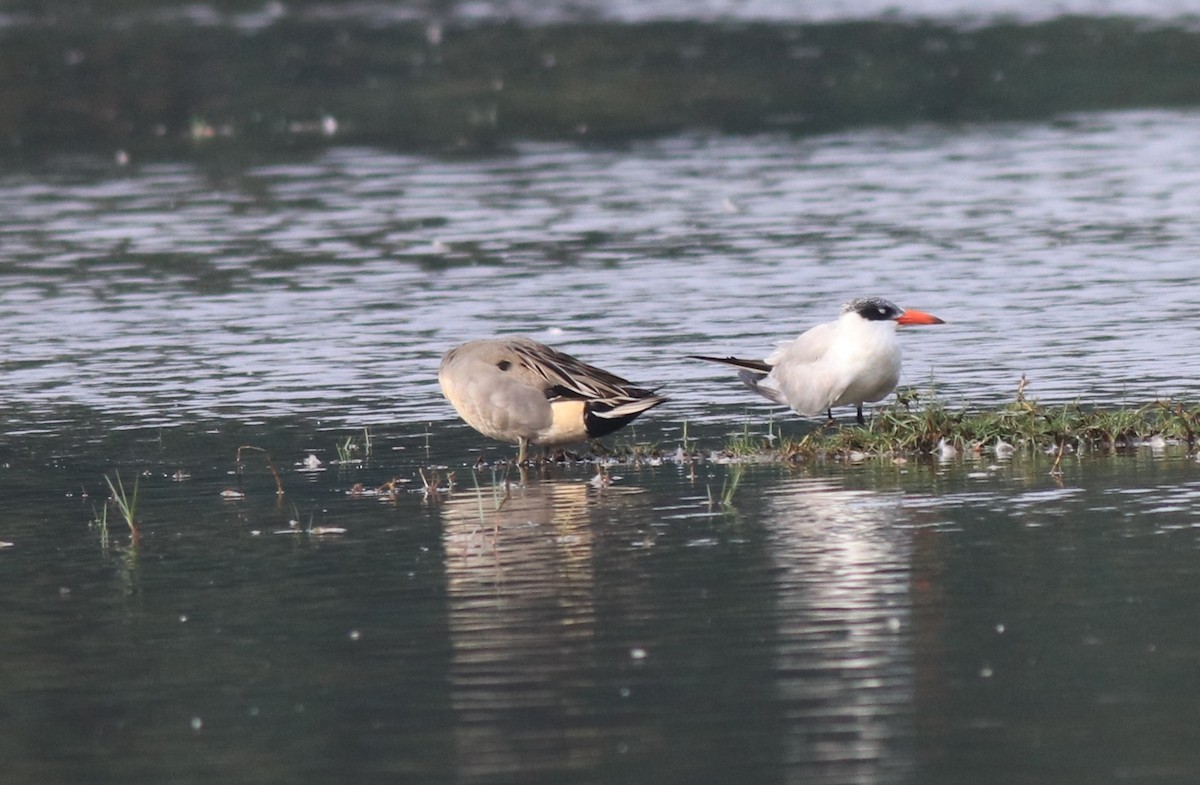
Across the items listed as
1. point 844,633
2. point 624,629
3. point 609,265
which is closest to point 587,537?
point 624,629

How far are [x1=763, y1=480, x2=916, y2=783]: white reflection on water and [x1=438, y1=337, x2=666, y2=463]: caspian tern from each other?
4.46ft

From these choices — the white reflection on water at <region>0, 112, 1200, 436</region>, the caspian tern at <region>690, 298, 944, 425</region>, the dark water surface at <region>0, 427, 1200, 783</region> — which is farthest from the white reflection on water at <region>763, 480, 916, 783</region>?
the white reflection on water at <region>0, 112, 1200, 436</region>

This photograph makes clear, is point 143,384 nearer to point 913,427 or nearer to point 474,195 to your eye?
point 913,427

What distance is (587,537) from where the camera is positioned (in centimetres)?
1092

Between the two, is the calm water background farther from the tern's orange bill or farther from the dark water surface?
the tern's orange bill

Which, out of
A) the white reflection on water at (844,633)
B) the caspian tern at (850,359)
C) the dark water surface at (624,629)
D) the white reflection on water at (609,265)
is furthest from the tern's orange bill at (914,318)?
the white reflection on water at (844,633)

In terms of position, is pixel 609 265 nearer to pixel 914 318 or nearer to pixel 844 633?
pixel 914 318

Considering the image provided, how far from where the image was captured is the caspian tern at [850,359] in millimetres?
13078

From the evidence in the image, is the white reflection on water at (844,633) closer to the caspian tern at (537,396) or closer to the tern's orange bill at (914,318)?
the caspian tern at (537,396)

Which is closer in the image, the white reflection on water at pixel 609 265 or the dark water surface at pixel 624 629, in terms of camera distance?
the dark water surface at pixel 624 629

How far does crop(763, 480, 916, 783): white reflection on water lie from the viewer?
7.41 metres

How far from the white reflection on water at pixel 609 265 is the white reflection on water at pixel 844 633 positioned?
347cm

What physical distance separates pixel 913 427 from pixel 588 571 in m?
3.23

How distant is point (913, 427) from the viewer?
41.9ft
